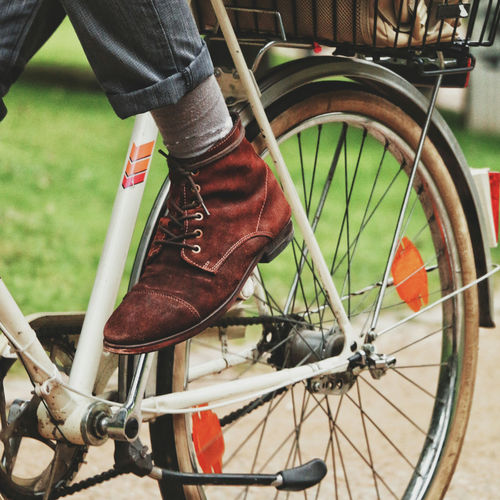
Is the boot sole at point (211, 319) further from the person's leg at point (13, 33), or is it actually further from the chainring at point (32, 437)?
the person's leg at point (13, 33)

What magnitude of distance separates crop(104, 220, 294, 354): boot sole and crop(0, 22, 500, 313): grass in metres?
2.45

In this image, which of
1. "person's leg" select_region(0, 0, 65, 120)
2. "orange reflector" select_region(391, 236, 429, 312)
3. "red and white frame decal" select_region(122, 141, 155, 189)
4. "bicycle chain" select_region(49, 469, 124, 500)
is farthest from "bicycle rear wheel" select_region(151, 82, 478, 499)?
"person's leg" select_region(0, 0, 65, 120)

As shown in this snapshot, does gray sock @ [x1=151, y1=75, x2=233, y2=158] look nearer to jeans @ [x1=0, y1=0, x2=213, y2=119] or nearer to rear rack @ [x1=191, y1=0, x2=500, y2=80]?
jeans @ [x1=0, y1=0, x2=213, y2=119]

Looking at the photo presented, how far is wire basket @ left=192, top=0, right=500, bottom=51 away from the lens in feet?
5.68

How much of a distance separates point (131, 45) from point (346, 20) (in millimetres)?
552

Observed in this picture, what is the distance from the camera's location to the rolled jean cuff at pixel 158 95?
135 cm

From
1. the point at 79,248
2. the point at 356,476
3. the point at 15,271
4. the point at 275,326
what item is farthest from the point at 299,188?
the point at 275,326

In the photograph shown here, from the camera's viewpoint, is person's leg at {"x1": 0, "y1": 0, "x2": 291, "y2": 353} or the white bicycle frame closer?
person's leg at {"x1": 0, "y1": 0, "x2": 291, "y2": 353}

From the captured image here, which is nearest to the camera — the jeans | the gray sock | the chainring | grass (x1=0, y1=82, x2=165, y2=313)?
the jeans

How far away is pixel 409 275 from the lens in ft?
7.63

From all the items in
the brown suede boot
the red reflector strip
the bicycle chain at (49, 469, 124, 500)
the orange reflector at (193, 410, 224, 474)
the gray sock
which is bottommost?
the bicycle chain at (49, 469, 124, 500)

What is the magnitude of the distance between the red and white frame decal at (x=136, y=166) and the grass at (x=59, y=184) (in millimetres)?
2355

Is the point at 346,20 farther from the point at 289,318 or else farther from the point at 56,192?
the point at 56,192

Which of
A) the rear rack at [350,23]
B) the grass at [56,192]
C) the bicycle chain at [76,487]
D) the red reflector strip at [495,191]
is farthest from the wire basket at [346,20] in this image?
the grass at [56,192]
